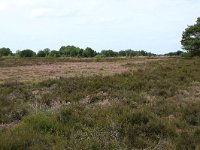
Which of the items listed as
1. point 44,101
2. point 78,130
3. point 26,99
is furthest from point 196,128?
point 26,99

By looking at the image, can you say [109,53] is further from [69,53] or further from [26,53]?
[26,53]

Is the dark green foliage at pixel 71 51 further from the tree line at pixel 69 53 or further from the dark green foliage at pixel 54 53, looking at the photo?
the dark green foliage at pixel 54 53

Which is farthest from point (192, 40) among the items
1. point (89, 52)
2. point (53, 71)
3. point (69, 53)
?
point (69, 53)

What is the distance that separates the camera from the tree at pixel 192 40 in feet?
169

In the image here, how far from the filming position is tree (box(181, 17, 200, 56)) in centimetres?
5156

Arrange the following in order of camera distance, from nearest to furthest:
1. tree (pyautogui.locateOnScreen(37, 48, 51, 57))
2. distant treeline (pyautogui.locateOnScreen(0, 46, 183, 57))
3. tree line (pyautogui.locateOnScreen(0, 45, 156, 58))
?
distant treeline (pyautogui.locateOnScreen(0, 46, 183, 57)) < tree line (pyautogui.locateOnScreen(0, 45, 156, 58)) < tree (pyautogui.locateOnScreen(37, 48, 51, 57))

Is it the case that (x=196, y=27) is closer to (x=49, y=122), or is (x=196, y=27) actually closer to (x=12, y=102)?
(x=12, y=102)

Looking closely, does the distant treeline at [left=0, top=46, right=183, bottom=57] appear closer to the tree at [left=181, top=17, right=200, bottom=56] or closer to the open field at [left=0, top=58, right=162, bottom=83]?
the tree at [left=181, top=17, right=200, bottom=56]

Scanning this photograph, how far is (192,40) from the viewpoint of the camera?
52.1m

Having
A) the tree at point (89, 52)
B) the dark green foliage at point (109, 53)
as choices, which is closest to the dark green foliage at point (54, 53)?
the tree at point (89, 52)

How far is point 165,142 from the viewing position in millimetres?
7664

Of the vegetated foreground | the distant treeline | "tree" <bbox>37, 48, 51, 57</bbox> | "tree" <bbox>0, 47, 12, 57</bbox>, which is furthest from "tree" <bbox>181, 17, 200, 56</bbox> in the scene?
"tree" <bbox>0, 47, 12, 57</bbox>

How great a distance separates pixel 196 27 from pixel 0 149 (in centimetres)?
4918

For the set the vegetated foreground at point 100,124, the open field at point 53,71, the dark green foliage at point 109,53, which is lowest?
the dark green foliage at point 109,53
